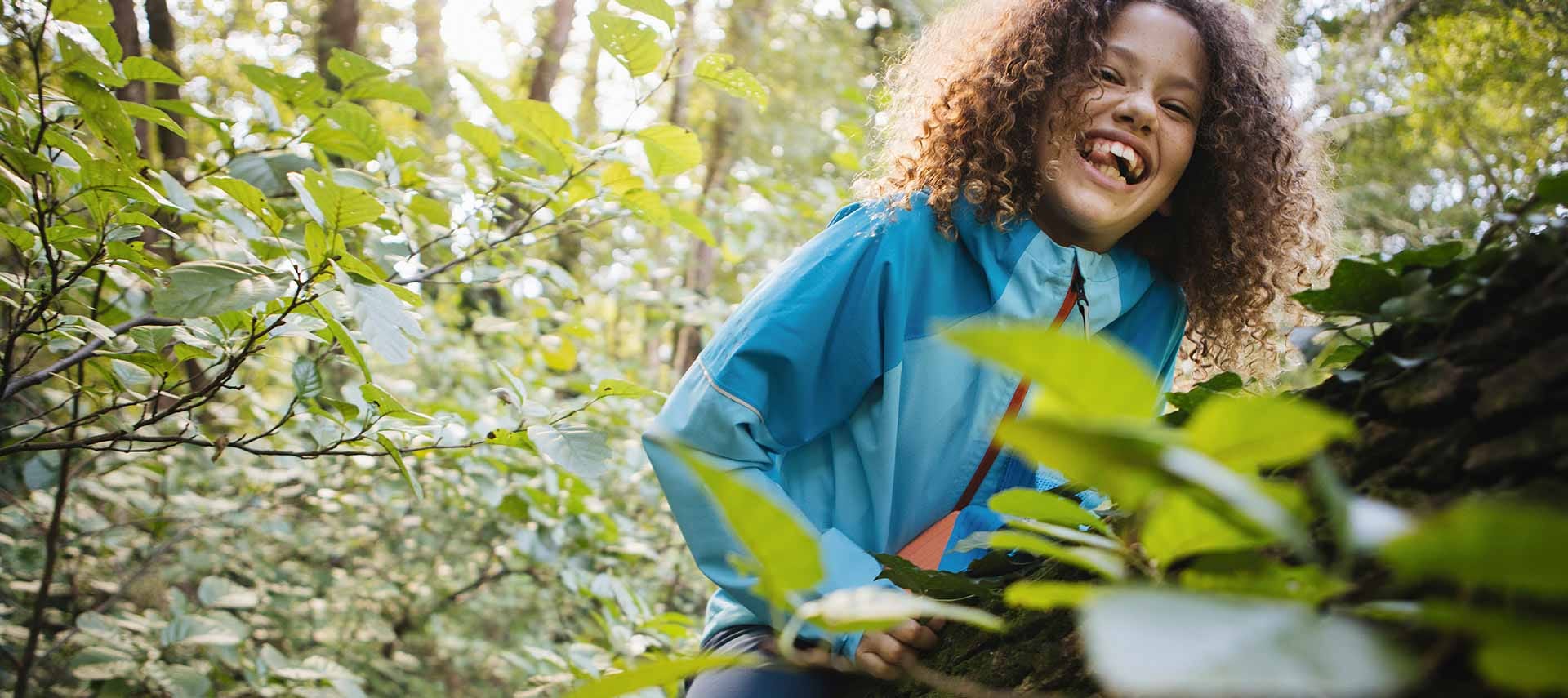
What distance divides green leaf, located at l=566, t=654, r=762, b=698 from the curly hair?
120cm

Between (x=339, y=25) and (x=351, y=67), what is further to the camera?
(x=339, y=25)

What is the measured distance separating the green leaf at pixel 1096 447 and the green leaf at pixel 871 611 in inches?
3.8

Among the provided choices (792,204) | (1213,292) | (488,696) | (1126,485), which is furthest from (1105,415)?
(488,696)

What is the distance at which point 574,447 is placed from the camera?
1.26 metres

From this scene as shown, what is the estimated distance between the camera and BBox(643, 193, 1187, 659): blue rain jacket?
1.28 meters

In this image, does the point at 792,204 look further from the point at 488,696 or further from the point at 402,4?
the point at 402,4

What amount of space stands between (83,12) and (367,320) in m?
0.64

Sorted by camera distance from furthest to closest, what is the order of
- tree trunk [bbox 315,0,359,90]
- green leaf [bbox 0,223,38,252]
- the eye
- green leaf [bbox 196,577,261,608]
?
tree trunk [bbox 315,0,359,90] < green leaf [bbox 196,577,261,608] < the eye < green leaf [bbox 0,223,38,252]

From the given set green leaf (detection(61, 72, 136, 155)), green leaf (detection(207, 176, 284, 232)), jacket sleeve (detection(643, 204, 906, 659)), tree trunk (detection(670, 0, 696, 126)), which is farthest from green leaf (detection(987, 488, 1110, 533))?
tree trunk (detection(670, 0, 696, 126))

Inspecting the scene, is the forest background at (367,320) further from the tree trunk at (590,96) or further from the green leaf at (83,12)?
the tree trunk at (590,96)

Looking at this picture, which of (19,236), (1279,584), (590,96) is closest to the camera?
(1279,584)

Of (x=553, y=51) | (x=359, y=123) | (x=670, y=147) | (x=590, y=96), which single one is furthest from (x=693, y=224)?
(x=590, y=96)

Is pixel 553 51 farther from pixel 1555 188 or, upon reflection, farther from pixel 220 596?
pixel 1555 188

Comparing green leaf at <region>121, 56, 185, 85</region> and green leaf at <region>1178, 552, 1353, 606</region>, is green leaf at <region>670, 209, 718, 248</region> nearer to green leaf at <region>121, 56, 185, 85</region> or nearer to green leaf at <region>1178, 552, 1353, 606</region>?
green leaf at <region>121, 56, 185, 85</region>
